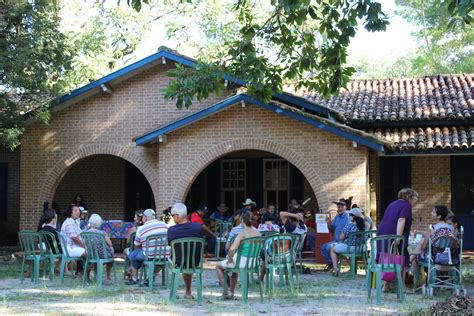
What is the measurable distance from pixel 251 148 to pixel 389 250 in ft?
23.5

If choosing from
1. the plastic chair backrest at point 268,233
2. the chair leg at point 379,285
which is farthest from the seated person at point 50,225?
the chair leg at point 379,285

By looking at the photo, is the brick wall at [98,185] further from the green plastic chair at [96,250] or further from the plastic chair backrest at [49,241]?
the green plastic chair at [96,250]

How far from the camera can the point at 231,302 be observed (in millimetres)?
10617

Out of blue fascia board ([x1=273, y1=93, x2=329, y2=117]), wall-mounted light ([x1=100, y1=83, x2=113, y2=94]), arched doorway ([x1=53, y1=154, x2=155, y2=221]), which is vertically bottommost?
arched doorway ([x1=53, y1=154, x2=155, y2=221])

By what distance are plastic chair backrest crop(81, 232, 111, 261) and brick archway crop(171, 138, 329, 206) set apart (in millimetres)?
5354

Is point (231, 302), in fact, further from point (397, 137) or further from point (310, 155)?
point (397, 137)

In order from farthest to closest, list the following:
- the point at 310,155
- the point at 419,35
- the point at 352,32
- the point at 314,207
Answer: the point at 419,35 → the point at 314,207 → the point at 310,155 → the point at 352,32

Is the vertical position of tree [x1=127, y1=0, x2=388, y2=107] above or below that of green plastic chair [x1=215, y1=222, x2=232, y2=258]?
above

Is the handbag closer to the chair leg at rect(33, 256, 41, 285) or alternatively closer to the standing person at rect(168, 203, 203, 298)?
the standing person at rect(168, 203, 203, 298)

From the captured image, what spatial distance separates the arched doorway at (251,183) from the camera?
20.4 metres

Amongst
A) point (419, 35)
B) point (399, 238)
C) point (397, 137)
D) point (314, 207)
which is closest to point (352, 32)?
point (399, 238)

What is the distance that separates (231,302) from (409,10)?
31625mm

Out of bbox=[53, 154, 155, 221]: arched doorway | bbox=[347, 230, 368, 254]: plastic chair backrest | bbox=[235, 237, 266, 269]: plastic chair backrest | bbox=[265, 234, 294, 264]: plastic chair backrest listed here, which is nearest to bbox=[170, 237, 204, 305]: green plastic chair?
bbox=[235, 237, 266, 269]: plastic chair backrest

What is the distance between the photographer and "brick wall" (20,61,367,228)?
669 inches
